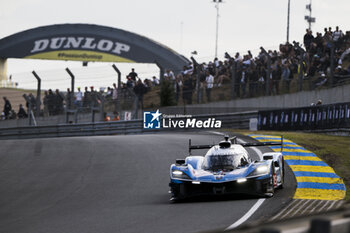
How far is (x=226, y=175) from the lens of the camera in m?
10.5

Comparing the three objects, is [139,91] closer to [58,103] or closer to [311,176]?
[58,103]

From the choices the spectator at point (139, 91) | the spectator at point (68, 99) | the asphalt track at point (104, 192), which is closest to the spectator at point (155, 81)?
the spectator at point (139, 91)

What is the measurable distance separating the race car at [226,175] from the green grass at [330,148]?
177 cm

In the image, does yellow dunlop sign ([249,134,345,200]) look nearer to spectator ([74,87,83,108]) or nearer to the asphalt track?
the asphalt track

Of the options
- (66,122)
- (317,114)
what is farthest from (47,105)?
(317,114)

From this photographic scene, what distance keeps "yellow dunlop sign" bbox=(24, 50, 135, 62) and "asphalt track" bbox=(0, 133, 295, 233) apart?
1131 inches

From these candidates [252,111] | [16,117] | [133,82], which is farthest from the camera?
[16,117]

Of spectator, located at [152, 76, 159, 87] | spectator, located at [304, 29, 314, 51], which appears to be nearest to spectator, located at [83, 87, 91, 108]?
spectator, located at [152, 76, 159, 87]

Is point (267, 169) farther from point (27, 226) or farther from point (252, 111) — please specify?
point (252, 111)

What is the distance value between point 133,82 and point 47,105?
409 centimetres

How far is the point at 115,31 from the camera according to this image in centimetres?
5012

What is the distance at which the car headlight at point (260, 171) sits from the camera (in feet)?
34.6

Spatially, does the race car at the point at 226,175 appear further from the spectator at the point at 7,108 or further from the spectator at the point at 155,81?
the spectator at the point at 7,108

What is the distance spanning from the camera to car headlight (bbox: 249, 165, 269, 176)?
10553mm
